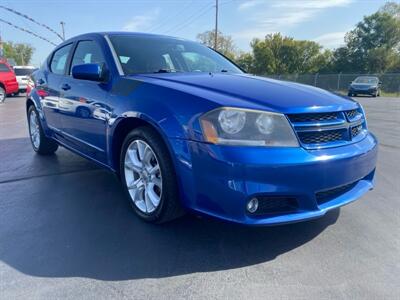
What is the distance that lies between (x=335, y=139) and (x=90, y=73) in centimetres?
209

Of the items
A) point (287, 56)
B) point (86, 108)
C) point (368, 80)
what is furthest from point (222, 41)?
point (86, 108)

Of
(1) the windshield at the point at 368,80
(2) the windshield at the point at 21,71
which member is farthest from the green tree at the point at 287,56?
(2) the windshield at the point at 21,71

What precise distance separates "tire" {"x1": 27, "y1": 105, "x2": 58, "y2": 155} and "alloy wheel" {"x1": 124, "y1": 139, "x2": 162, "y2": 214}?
2538 millimetres

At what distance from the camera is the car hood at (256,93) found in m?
2.35

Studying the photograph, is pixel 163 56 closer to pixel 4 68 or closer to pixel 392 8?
pixel 4 68

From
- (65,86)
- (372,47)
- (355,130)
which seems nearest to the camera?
(355,130)

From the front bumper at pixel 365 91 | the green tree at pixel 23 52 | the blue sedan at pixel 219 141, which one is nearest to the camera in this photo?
the blue sedan at pixel 219 141

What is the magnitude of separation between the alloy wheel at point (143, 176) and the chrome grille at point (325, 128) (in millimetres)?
1042

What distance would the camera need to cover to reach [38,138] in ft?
17.0

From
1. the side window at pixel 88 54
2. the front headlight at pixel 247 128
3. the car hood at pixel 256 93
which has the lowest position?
the front headlight at pixel 247 128

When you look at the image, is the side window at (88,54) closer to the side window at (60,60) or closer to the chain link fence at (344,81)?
the side window at (60,60)

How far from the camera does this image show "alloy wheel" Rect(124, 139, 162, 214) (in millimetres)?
2766

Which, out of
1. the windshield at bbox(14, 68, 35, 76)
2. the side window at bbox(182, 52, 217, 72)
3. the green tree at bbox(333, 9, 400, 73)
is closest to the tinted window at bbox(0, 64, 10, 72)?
the windshield at bbox(14, 68, 35, 76)

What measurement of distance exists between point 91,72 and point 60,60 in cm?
164
